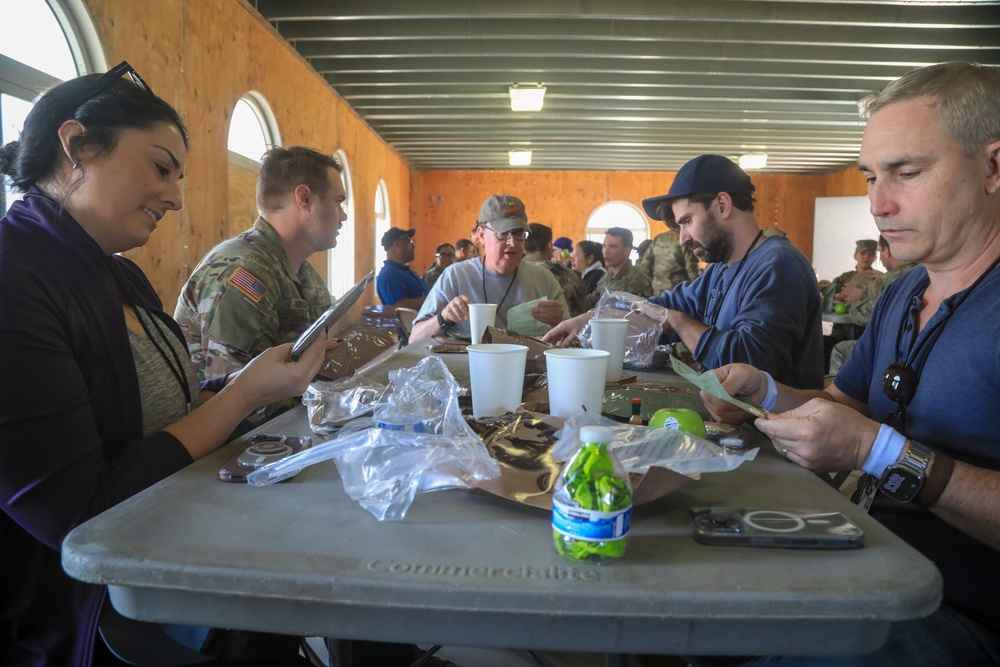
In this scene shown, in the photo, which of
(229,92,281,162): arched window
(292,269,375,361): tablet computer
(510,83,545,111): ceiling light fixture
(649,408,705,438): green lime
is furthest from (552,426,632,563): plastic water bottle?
(510,83,545,111): ceiling light fixture

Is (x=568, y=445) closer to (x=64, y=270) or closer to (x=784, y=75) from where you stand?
(x=64, y=270)

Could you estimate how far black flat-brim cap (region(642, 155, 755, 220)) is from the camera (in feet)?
7.80

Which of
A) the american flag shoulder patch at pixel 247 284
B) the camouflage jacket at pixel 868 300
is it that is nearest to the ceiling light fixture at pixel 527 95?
the camouflage jacket at pixel 868 300

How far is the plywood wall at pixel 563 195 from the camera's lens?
46.0ft

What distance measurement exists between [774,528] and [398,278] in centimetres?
640

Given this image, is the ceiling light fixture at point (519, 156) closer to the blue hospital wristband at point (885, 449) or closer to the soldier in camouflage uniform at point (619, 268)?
the soldier in camouflage uniform at point (619, 268)

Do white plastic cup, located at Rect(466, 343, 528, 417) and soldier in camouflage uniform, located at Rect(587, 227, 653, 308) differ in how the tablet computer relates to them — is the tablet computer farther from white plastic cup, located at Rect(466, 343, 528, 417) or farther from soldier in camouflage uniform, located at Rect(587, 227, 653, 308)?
soldier in camouflage uniform, located at Rect(587, 227, 653, 308)

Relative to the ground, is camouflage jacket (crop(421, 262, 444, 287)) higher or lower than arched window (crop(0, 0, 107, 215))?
lower

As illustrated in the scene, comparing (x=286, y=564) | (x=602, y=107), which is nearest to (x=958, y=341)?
(x=286, y=564)

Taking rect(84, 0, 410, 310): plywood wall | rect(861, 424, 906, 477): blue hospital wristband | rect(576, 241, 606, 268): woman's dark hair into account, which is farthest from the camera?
rect(576, 241, 606, 268): woman's dark hair

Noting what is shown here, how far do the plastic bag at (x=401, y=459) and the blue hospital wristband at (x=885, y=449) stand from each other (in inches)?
26.5

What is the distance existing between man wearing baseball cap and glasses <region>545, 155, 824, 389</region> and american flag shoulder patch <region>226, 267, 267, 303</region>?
3.19 ft

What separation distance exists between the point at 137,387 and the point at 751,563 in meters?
1.11

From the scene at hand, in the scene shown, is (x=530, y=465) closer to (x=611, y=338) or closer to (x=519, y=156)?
(x=611, y=338)
